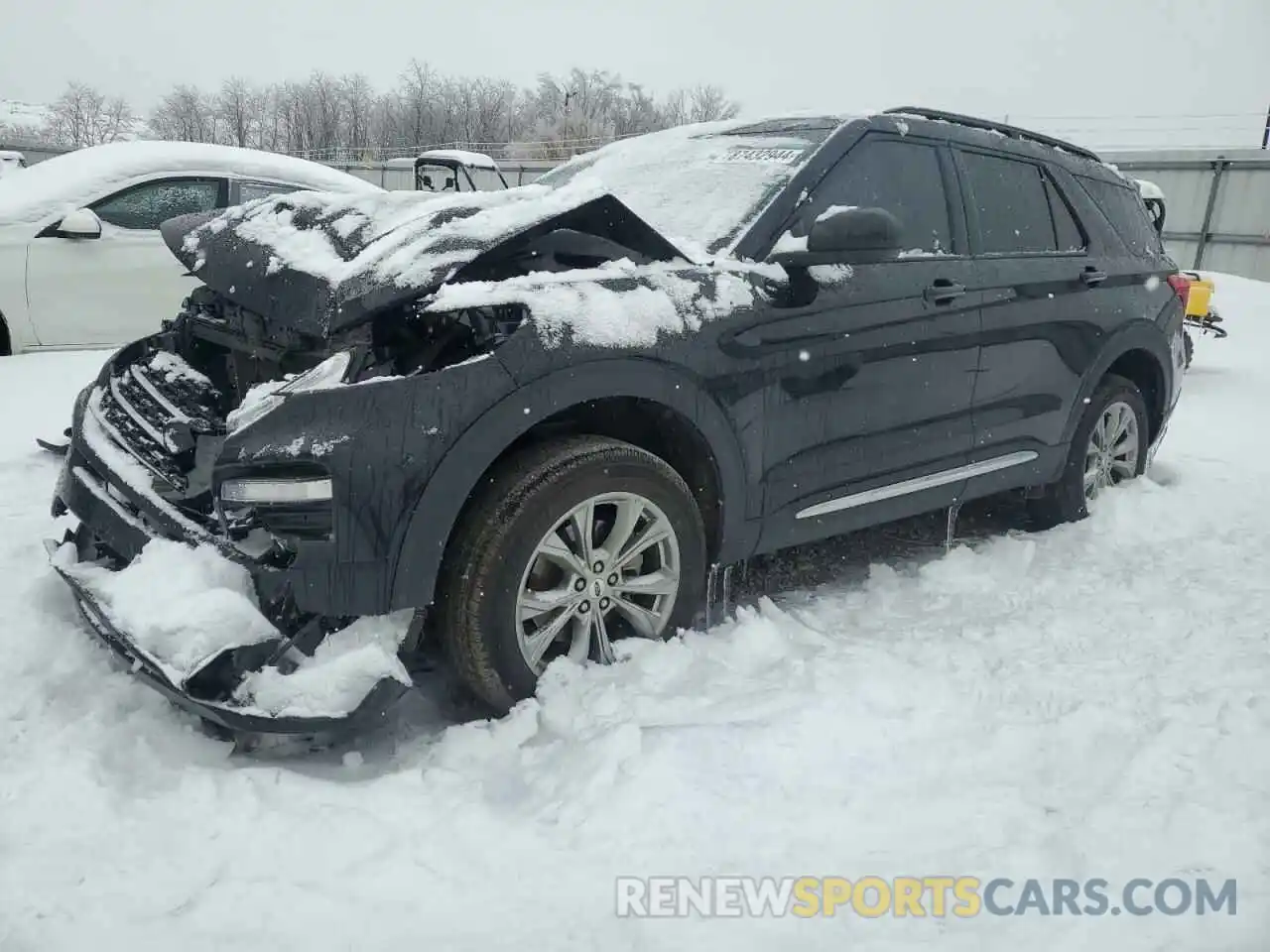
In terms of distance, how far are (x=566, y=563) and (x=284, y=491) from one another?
75 centimetres


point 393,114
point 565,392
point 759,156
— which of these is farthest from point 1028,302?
point 393,114

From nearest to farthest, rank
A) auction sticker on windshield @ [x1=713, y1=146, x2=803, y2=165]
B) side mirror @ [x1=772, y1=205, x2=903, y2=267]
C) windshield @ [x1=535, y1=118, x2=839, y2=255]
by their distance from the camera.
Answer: side mirror @ [x1=772, y1=205, x2=903, y2=267] < windshield @ [x1=535, y1=118, x2=839, y2=255] < auction sticker on windshield @ [x1=713, y1=146, x2=803, y2=165]

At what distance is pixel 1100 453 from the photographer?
464 centimetres

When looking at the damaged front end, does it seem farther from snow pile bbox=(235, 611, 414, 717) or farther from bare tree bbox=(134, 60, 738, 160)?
bare tree bbox=(134, 60, 738, 160)

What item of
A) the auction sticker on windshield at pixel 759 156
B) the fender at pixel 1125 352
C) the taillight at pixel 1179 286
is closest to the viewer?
the auction sticker on windshield at pixel 759 156

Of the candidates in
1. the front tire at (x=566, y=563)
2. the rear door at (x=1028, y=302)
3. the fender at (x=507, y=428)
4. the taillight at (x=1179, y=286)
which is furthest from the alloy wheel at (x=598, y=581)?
the taillight at (x=1179, y=286)

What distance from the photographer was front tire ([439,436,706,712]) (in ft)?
8.13

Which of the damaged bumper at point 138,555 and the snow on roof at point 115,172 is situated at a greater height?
A: the snow on roof at point 115,172

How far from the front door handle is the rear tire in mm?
1202

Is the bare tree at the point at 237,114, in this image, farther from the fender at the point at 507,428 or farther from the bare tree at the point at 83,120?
the fender at the point at 507,428

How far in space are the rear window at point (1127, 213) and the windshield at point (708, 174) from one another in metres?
1.77

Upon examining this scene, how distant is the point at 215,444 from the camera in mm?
2799

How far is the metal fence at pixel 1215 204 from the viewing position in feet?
54.4

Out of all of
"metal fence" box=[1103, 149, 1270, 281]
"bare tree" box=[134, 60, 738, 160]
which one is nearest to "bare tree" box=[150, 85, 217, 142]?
"bare tree" box=[134, 60, 738, 160]
